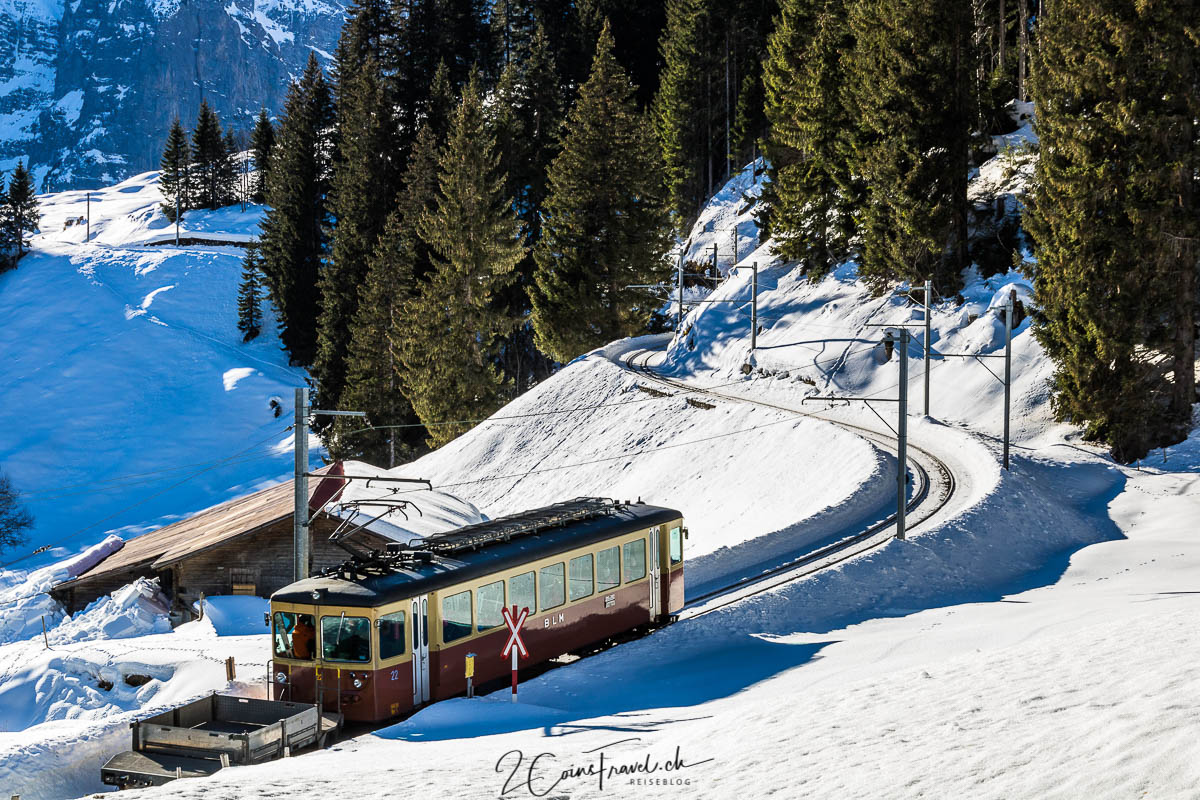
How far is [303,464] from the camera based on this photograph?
20797mm

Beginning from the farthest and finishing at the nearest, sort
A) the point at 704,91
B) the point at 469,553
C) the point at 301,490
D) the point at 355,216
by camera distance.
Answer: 1. the point at 704,91
2. the point at 355,216
3. the point at 301,490
4. the point at 469,553

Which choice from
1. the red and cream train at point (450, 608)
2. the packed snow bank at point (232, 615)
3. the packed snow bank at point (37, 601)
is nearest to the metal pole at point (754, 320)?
the packed snow bank at point (232, 615)

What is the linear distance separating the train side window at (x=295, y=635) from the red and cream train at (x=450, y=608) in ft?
0.05

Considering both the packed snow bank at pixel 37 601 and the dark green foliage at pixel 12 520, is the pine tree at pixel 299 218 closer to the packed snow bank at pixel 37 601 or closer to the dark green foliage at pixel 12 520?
the dark green foliage at pixel 12 520

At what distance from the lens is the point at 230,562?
112 ft

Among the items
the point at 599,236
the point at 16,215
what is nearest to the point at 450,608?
the point at 599,236

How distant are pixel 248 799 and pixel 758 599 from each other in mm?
13938

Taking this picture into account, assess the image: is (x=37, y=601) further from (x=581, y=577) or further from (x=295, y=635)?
(x=581, y=577)

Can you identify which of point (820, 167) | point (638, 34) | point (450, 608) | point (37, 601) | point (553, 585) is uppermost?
point (638, 34)

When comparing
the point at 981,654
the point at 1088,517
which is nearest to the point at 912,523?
the point at 1088,517

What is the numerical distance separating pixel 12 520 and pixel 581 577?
54.6m

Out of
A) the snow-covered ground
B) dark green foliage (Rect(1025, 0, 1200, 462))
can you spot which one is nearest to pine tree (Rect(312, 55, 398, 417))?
the snow-covered ground

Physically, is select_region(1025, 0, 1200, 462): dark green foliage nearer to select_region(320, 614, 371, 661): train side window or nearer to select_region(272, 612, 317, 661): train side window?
select_region(320, 614, 371, 661): train side window

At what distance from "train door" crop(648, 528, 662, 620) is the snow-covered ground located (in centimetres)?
86
